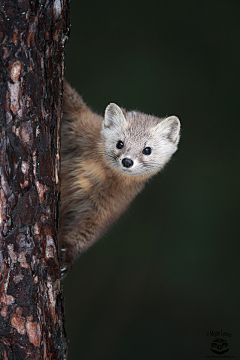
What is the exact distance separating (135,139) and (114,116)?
23 centimetres

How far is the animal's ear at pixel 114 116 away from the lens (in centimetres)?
297

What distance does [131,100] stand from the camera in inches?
197

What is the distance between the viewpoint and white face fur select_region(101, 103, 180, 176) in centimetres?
289

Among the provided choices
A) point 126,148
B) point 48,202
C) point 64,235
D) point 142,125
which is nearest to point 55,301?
point 48,202

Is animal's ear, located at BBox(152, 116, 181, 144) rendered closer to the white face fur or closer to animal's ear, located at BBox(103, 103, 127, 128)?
the white face fur

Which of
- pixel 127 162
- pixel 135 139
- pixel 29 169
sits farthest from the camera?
pixel 135 139

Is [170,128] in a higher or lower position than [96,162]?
higher

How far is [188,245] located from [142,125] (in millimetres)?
2676

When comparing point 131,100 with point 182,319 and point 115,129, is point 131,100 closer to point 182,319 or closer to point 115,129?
point 115,129

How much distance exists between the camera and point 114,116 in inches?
118

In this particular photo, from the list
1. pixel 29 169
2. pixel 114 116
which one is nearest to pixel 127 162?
pixel 114 116

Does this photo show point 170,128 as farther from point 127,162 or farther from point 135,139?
point 127,162

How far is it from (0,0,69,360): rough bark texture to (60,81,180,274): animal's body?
832 millimetres

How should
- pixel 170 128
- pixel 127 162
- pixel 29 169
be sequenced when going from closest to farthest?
pixel 29 169, pixel 127 162, pixel 170 128
